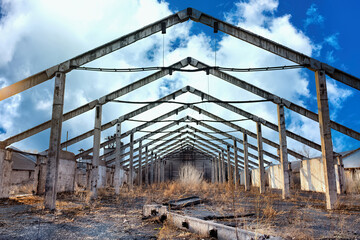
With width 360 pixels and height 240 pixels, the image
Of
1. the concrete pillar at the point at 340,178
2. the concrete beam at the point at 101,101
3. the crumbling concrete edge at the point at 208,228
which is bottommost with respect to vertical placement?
the crumbling concrete edge at the point at 208,228

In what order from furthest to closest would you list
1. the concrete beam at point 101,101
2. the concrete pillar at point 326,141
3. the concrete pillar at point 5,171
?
1. the concrete beam at point 101,101
2. the concrete pillar at point 5,171
3. the concrete pillar at point 326,141

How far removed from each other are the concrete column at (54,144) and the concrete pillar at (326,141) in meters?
9.00

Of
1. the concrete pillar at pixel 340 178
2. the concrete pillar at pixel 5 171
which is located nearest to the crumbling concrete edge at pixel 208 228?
the concrete pillar at pixel 5 171

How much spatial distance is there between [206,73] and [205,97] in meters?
3.54

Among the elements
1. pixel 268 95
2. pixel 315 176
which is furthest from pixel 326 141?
pixel 315 176

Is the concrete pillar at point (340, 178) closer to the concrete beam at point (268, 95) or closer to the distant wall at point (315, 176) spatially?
the distant wall at point (315, 176)

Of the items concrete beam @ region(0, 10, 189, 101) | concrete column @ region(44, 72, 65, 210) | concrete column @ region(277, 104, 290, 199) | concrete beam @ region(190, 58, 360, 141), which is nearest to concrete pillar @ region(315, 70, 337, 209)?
concrete beam @ region(190, 58, 360, 141)

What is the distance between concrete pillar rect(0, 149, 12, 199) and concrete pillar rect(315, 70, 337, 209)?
12.8m

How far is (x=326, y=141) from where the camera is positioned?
948 centimetres

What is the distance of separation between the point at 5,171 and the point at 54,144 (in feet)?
14.8

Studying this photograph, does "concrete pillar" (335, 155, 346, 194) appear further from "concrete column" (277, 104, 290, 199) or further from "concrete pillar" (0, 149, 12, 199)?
"concrete pillar" (0, 149, 12, 199)

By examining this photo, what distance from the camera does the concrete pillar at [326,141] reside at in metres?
9.17

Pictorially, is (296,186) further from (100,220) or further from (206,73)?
(100,220)

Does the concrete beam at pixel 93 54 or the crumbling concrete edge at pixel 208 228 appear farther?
the concrete beam at pixel 93 54
